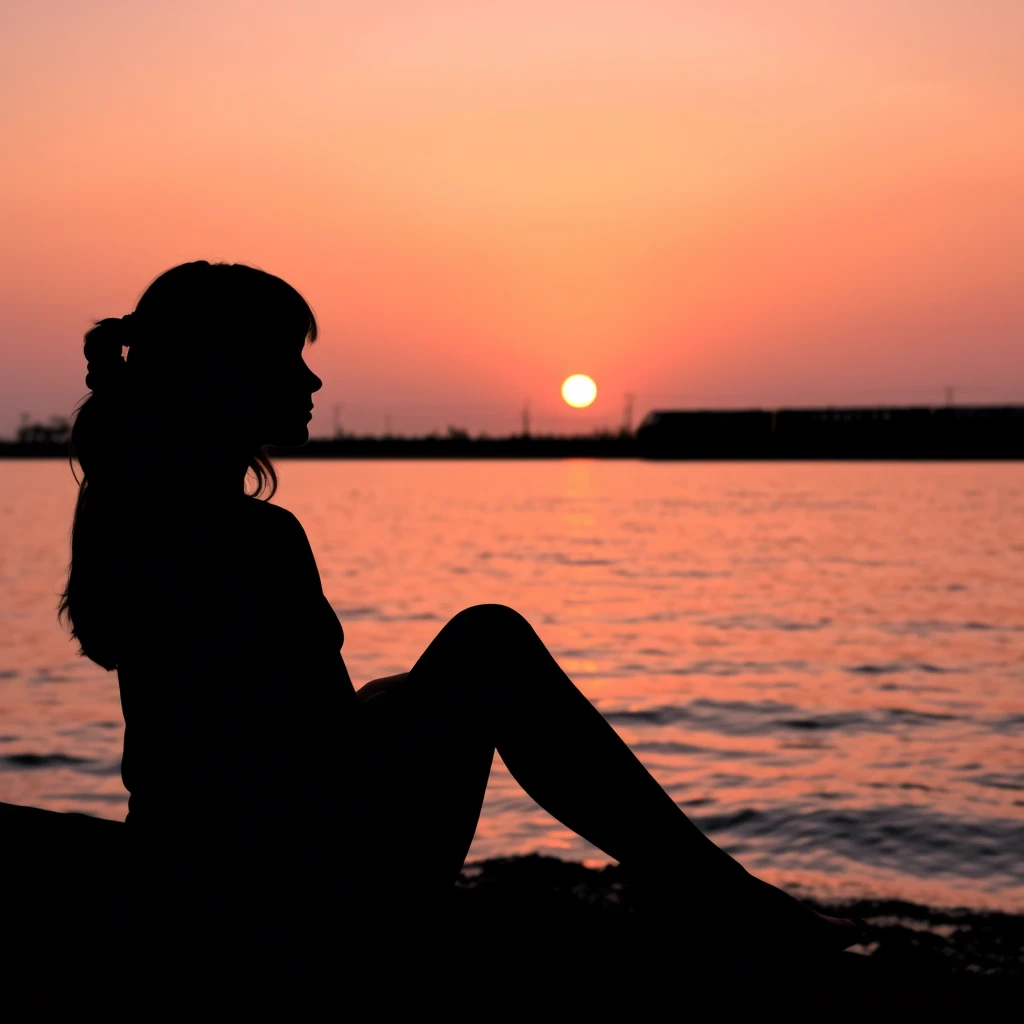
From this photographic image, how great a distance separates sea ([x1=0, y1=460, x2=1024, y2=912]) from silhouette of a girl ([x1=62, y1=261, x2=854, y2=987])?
36cm

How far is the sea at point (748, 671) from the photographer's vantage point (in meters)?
7.63

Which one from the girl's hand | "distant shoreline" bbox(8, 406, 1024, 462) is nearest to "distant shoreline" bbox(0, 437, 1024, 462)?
"distant shoreline" bbox(8, 406, 1024, 462)

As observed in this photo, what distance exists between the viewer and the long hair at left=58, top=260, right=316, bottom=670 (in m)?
2.41

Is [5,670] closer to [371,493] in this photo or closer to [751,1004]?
[751,1004]

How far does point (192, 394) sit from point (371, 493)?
60.5m

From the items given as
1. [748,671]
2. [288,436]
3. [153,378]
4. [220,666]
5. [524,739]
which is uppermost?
[153,378]

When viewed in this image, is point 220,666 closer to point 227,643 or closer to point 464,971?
point 227,643

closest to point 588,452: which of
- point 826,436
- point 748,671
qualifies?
point 826,436

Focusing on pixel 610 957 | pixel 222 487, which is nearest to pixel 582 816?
pixel 610 957

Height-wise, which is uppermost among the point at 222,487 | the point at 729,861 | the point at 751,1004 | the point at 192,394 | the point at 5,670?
the point at 192,394

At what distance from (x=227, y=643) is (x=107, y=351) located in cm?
61

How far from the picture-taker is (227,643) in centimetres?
238

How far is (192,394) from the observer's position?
7.97 ft

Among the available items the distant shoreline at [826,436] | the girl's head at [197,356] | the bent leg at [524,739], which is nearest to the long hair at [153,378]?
the girl's head at [197,356]
